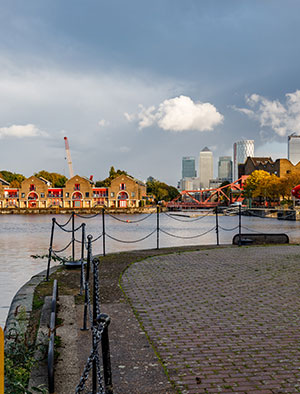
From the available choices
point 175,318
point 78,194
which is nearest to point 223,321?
point 175,318

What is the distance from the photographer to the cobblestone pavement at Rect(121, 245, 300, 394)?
497cm

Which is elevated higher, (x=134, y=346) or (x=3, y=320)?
(x=134, y=346)

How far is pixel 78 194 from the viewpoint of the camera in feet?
401

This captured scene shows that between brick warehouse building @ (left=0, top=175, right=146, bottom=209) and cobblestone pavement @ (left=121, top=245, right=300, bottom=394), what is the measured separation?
10797 centimetres

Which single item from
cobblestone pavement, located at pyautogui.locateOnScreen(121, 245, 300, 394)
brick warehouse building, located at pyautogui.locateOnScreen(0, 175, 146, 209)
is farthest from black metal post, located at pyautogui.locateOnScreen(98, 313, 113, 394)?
brick warehouse building, located at pyautogui.locateOnScreen(0, 175, 146, 209)

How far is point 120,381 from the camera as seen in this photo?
480 cm

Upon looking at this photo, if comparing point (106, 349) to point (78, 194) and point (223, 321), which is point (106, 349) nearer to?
point (223, 321)

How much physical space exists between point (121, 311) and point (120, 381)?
9.62 feet

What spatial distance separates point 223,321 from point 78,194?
4635 inches

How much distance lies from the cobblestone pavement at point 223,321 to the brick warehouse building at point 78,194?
10797cm

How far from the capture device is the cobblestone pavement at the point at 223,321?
4.97m

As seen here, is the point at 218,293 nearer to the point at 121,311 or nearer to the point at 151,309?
the point at 151,309

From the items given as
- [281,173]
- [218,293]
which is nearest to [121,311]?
[218,293]

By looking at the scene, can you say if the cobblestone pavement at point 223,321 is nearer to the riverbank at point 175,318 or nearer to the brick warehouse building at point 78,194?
the riverbank at point 175,318
